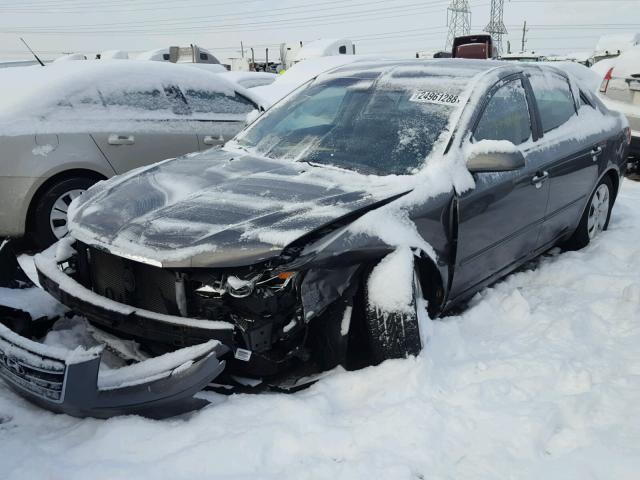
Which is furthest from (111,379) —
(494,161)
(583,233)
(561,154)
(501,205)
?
(583,233)

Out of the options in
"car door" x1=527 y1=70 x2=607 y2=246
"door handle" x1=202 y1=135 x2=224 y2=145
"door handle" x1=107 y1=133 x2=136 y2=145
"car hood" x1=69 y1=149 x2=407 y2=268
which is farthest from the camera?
"door handle" x1=202 y1=135 x2=224 y2=145

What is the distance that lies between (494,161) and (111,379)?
212cm

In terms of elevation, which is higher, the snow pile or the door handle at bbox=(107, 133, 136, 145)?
the door handle at bbox=(107, 133, 136, 145)

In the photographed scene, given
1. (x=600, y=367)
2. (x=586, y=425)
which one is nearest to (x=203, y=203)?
(x=586, y=425)

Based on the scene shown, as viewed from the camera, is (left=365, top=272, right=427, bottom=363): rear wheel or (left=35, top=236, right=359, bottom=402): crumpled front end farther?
(left=365, top=272, right=427, bottom=363): rear wheel

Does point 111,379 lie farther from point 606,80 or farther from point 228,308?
point 606,80

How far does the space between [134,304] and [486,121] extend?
2194mm

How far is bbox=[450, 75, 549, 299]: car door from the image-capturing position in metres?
3.16

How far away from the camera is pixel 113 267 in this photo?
8.59 feet

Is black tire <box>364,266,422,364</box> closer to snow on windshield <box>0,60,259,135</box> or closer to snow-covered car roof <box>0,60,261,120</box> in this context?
snow on windshield <box>0,60,259,135</box>

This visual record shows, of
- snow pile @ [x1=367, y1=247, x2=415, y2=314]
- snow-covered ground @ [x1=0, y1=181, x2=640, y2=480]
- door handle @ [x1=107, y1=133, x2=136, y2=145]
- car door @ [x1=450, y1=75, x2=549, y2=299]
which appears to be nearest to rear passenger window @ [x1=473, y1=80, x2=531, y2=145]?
car door @ [x1=450, y1=75, x2=549, y2=299]

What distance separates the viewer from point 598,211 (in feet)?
15.7

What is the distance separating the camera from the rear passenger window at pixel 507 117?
11.1 ft

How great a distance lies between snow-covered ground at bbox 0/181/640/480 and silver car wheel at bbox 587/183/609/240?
181 cm
